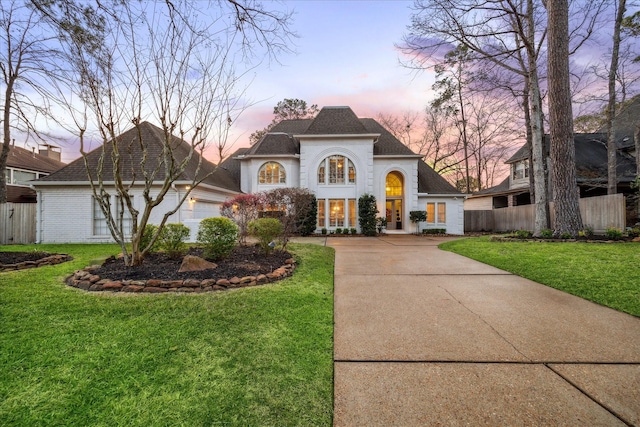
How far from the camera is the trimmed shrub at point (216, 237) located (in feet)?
19.8

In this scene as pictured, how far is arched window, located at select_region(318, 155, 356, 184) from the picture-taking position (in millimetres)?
17234

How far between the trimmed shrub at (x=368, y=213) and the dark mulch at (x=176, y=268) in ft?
32.5

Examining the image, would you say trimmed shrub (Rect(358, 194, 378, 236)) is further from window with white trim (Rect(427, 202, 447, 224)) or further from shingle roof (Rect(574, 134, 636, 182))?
shingle roof (Rect(574, 134, 636, 182))

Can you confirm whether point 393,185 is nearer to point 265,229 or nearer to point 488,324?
point 265,229

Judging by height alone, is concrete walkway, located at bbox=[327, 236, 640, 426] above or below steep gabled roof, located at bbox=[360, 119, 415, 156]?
below

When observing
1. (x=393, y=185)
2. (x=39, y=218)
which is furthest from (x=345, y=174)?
(x=39, y=218)

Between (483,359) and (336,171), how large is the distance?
15.4 m

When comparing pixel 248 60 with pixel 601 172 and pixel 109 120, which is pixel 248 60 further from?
pixel 601 172

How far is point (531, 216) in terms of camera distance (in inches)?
640

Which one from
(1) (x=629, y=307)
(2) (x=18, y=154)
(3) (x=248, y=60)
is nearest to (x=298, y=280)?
(3) (x=248, y=60)

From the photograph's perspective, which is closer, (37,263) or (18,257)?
(37,263)

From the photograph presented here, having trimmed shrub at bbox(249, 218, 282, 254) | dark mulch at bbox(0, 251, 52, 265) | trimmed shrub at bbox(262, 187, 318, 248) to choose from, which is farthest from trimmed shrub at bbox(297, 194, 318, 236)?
dark mulch at bbox(0, 251, 52, 265)

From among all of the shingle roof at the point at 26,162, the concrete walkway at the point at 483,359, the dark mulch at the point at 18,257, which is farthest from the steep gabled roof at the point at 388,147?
the shingle roof at the point at 26,162

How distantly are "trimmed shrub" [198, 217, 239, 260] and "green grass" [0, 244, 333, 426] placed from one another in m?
2.07
